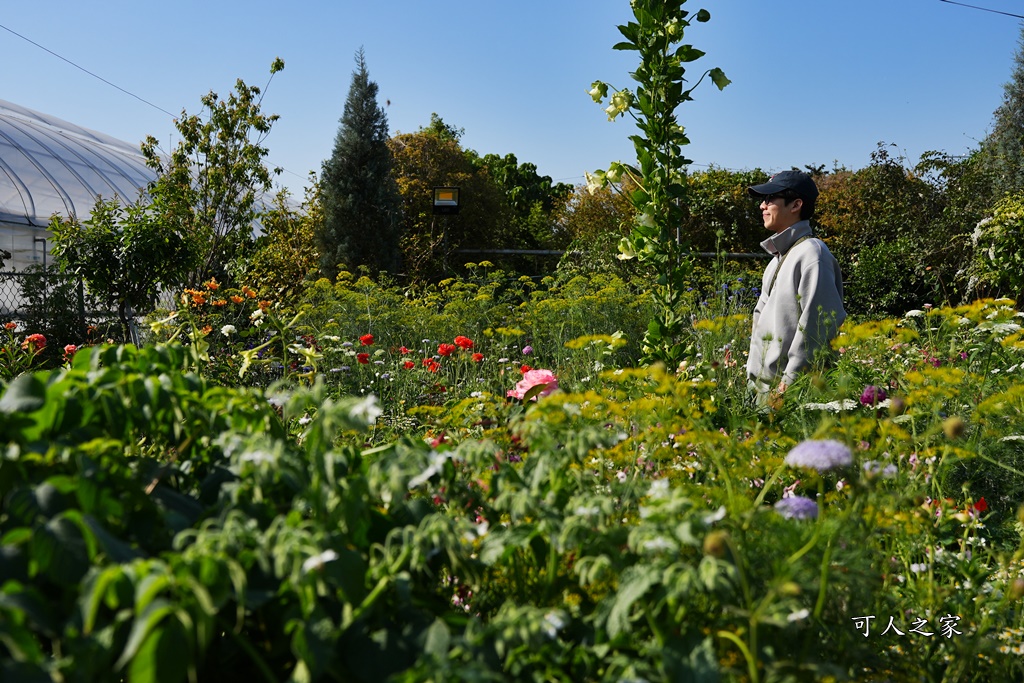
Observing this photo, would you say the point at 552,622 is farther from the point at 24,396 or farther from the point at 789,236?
the point at 789,236

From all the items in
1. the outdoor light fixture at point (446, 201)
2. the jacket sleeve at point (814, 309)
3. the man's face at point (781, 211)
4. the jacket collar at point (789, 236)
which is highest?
the outdoor light fixture at point (446, 201)

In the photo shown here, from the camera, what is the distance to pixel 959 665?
1.47 meters

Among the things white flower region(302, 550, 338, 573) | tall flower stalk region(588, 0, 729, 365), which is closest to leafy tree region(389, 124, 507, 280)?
tall flower stalk region(588, 0, 729, 365)

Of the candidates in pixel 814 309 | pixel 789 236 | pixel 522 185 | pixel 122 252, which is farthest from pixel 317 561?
pixel 522 185

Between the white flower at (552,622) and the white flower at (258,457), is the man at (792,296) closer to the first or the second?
the white flower at (552,622)

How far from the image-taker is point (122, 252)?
6.15 metres

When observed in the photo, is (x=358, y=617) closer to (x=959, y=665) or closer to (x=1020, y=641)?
(x=959, y=665)

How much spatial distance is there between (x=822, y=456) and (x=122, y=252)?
603 cm

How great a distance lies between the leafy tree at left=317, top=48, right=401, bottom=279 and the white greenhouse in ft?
10.5

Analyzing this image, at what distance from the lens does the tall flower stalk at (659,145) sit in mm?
3258

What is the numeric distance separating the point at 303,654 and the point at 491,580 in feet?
1.83

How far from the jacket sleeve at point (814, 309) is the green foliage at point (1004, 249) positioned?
6.30 m

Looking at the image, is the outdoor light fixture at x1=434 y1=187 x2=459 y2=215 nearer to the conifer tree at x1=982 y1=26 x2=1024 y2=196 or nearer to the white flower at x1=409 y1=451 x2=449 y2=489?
the white flower at x1=409 y1=451 x2=449 y2=489

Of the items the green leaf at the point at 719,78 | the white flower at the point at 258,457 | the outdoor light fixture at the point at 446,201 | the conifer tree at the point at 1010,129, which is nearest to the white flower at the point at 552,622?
the white flower at the point at 258,457
